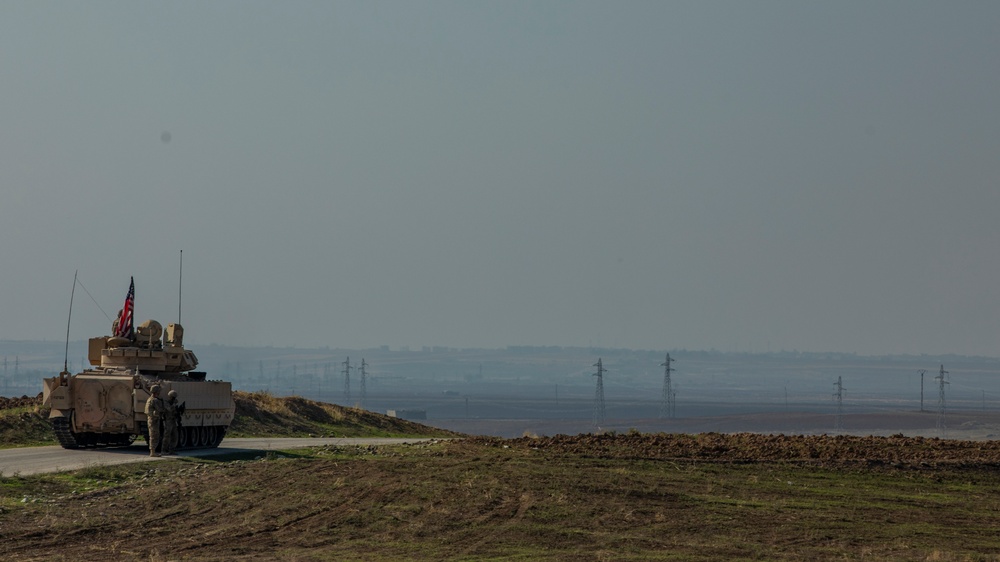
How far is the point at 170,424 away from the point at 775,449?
50.4 feet

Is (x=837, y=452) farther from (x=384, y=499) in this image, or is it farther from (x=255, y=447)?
(x=255, y=447)

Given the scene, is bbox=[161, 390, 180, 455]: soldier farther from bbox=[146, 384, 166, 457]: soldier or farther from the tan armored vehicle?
the tan armored vehicle

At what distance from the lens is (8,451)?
3406cm

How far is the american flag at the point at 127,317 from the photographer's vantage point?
3684cm

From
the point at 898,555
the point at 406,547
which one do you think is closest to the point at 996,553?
Answer: the point at 898,555

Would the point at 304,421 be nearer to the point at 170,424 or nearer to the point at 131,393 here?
the point at 131,393

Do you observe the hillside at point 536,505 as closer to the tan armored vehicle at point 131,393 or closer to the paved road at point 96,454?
the paved road at point 96,454

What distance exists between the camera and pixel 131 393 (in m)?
34.8

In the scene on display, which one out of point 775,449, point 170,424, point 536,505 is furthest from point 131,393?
point 775,449

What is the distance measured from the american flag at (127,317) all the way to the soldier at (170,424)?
4071mm

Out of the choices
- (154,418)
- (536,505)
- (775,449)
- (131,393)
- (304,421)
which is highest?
(131,393)

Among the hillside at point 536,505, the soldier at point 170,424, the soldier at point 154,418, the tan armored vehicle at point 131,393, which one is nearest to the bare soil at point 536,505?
the hillside at point 536,505

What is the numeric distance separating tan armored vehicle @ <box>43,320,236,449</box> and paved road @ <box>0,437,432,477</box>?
2.07 ft

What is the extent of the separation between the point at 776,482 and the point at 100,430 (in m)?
18.7
